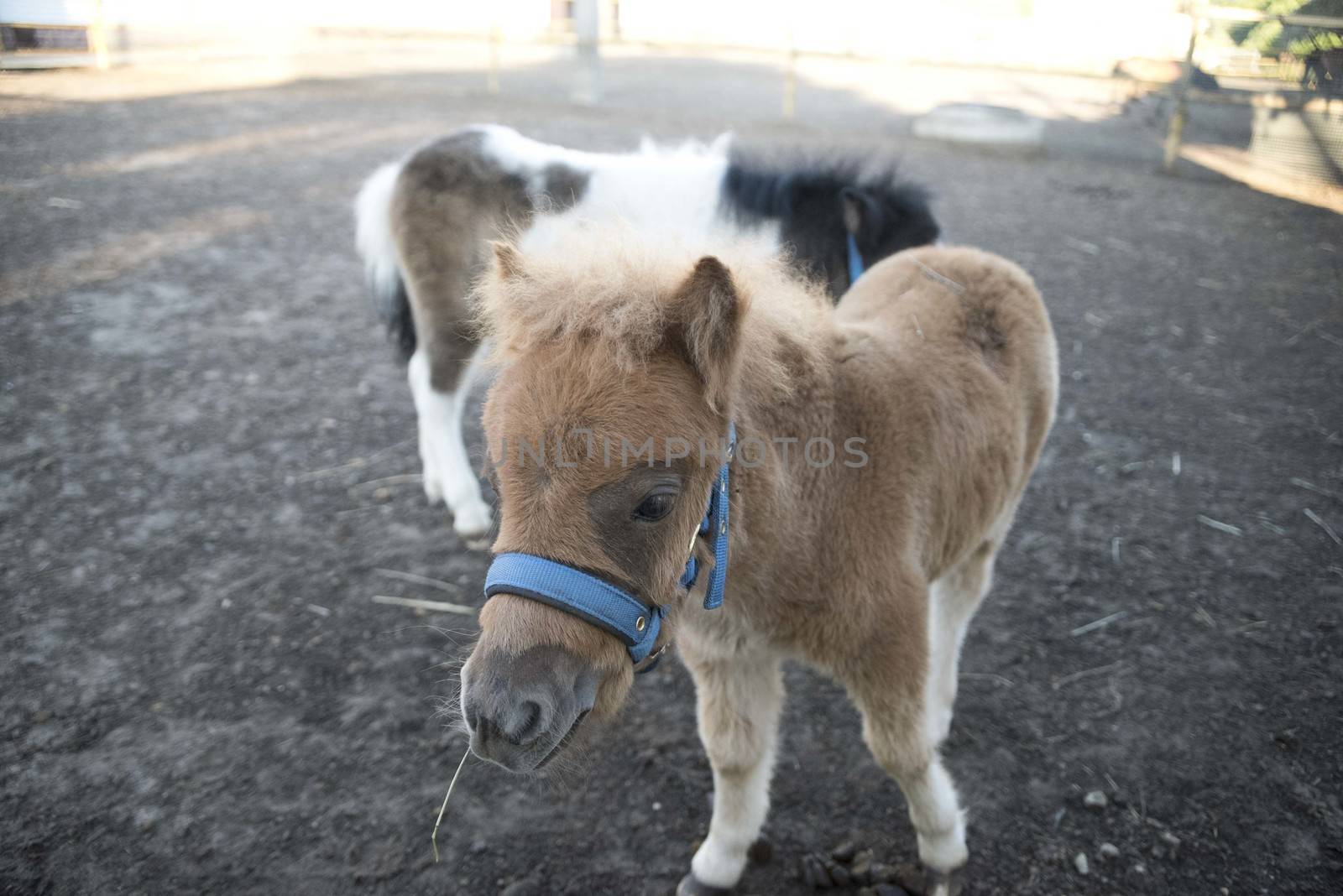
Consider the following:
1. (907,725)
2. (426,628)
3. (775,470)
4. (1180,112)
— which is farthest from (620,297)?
(1180,112)

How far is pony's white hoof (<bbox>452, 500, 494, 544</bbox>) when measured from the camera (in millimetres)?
3736

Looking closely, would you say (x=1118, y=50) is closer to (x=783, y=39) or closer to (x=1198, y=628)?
(x=783, y=39)

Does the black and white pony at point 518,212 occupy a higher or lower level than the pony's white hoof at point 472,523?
higher

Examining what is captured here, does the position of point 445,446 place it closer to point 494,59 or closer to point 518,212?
point 518,212

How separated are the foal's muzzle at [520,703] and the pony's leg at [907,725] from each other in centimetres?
75

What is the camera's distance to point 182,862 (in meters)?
2.18

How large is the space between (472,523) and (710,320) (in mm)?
2618

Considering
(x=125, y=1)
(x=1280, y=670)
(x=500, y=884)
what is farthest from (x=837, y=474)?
(x=125, y=1)

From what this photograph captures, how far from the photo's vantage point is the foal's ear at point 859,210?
3.62 metres

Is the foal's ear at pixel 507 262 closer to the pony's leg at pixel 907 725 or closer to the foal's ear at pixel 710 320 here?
the foal's ear at pixel 710 320

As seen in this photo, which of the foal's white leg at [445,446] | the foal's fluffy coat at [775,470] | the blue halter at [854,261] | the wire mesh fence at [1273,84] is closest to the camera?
the foal's fluffy coat at [775,470]

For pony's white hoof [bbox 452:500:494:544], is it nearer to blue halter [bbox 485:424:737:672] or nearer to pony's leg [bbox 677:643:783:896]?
pony's leg [bbox 677:643:783:896]

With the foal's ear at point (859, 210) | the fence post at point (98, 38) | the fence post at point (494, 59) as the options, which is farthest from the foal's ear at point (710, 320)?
the fence post at point (494, 59)

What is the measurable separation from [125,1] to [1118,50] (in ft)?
64.3
